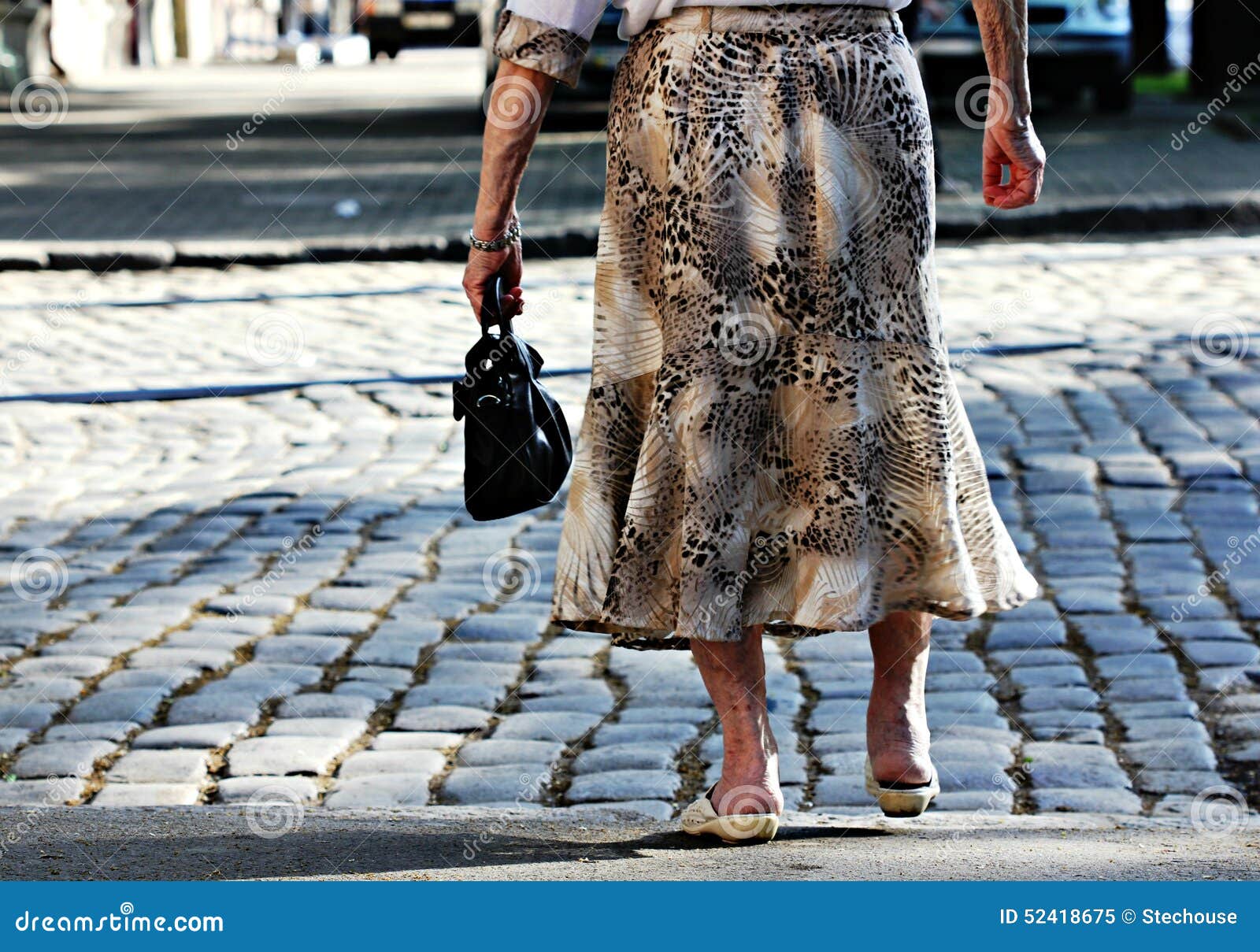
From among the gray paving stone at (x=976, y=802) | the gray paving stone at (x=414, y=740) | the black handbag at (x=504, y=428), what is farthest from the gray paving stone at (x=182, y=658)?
the gray paving stone at (x=976, y=802)

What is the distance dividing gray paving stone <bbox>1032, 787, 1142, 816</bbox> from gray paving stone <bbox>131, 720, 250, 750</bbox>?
1.70m

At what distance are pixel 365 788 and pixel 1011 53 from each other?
186cm

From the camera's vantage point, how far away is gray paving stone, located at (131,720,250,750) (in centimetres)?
382

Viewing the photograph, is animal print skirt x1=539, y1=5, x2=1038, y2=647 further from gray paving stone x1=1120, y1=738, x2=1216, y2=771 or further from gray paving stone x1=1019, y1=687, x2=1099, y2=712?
gray paving stone x1=1019, y1=687, x2=1099, y2=712

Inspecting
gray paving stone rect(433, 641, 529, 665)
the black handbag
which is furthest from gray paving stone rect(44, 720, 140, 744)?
the black handbag

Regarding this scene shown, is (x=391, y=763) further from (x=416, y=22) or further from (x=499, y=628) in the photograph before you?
(x=416, y=22)

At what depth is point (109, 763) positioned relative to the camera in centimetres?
372

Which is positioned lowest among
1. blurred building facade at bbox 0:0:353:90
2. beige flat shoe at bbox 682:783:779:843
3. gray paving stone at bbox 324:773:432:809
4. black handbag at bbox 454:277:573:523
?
blurred building facade at bbox 0:0:353:90

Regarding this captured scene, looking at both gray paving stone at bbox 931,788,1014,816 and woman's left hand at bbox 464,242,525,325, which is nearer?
woman's left hand at bbox 464,242,525,325

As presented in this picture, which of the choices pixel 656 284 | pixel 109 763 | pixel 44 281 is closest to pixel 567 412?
pixel 109 763

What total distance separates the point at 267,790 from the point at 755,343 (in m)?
1.40

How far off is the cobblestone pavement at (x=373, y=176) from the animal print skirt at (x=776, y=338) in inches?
313

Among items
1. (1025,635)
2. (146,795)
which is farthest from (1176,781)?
(146,795)

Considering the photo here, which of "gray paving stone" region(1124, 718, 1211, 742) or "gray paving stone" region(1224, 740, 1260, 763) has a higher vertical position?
"gray paving stone" region(1224, 740, 1260, 763)
